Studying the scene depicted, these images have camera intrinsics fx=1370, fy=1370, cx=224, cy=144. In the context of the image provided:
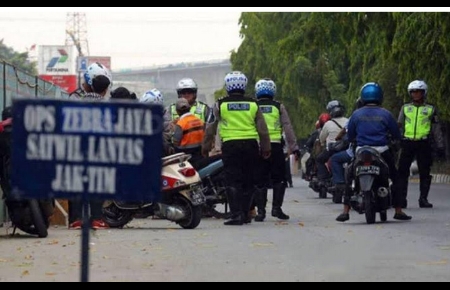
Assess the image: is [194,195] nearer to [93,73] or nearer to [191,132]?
[93,73]

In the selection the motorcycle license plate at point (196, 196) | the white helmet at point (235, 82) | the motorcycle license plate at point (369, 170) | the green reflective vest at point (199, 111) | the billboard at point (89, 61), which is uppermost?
the white helmet at point (235, 82)

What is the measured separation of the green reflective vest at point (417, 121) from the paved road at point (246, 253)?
283cm

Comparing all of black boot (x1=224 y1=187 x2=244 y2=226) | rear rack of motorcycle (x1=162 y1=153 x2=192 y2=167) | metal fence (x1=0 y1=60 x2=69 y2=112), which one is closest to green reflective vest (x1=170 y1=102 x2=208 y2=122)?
metal fence (x1=0 y1=60 x2=69 y2=112)

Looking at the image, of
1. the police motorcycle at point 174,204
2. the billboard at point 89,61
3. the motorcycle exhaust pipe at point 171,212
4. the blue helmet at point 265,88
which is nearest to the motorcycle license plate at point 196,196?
the police motorcycle at point 174,204

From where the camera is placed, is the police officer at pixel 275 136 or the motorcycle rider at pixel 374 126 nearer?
the motorcycle rider at pixel 374 126

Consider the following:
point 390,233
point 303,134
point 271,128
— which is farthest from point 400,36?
point 303,134

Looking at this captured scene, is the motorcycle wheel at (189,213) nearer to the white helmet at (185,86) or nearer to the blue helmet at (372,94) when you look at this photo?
the blue helmet at (372,94)

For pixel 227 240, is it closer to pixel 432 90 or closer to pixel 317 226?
pixel 317 226

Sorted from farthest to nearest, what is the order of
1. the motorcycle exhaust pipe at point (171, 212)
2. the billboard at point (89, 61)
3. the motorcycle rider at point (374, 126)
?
the billboard at point (89, 61) < the motorcycle rider at point (374, 126) < the motorcycle exhaust pipe at point (171, 212)

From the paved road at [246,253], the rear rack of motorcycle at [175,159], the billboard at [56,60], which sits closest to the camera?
the paved road at [246,253]

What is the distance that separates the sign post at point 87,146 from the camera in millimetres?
6820

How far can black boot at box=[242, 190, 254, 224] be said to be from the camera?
1680cm

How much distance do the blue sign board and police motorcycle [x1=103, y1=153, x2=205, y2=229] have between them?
8.79m
